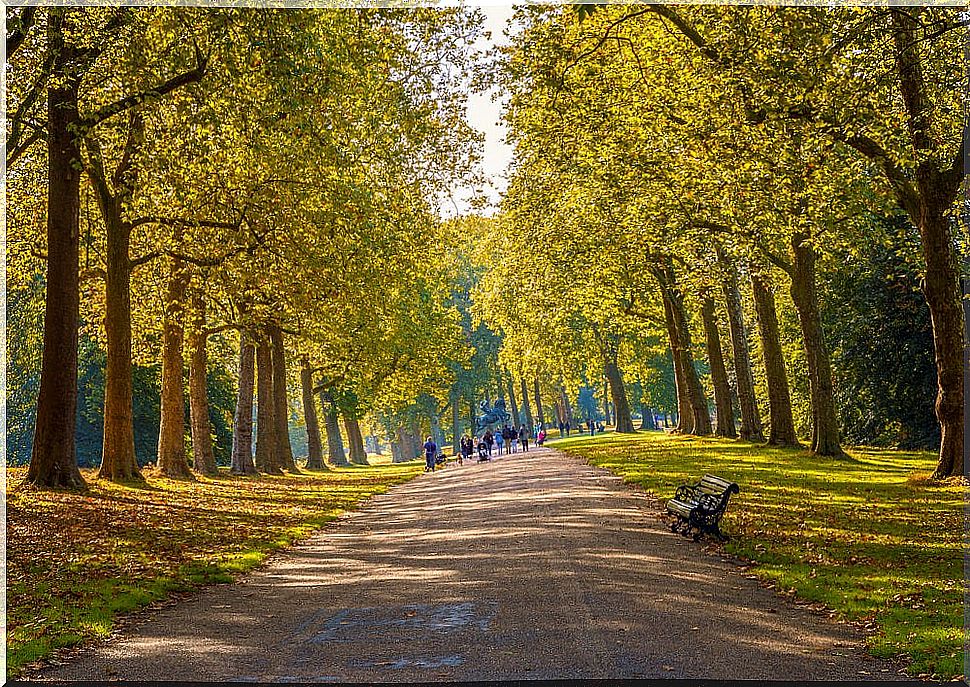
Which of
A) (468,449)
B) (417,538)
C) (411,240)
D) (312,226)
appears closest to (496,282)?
(468,449)

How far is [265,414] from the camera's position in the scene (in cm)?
3712

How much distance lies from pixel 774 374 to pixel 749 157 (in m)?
15.2

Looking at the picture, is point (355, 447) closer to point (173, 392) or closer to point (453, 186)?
point (173, 392)

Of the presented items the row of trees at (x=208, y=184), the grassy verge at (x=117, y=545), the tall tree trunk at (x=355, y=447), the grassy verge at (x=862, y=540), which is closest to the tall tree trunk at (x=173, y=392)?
the row of trees at (x=208, y=184)

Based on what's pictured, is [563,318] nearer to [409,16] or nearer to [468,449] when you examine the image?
[468,449]

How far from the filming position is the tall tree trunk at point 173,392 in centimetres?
2930

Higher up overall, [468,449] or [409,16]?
[409,16]

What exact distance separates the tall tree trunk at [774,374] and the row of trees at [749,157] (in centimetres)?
7

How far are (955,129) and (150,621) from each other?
1838 cm

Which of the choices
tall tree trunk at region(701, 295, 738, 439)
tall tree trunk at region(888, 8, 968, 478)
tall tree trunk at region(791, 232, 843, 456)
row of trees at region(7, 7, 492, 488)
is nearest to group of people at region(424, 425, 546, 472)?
row of trees at region(7, 7, 492, 488)

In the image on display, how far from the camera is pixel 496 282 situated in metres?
50.3

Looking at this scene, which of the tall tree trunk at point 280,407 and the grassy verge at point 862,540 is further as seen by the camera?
the tall tree trunk at point 280,407

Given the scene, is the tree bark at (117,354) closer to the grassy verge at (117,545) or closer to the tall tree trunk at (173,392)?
the grassy verge at (117,545)

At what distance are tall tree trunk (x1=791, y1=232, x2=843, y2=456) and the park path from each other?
1485 cm
